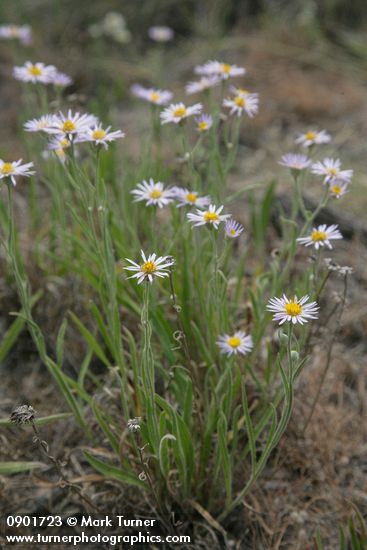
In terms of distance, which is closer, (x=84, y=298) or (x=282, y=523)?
(x=282, y=523)

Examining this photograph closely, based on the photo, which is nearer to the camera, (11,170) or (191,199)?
(11,170)

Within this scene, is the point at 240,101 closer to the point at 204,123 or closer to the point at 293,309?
the point at 204,123

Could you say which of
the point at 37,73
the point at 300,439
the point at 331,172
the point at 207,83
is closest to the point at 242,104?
the point at 207,83

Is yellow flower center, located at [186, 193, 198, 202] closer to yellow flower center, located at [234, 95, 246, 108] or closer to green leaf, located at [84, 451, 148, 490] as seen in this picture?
yellow flower center, located at [234, 95, 246, 108]

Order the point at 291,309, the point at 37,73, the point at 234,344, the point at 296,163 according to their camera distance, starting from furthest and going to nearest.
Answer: the point at 37,73, the point at 296,163, the point at 234,344, the point at 291,309

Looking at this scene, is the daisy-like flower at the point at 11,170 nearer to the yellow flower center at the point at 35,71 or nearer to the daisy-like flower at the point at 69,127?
the daisy-like flower at the point at 69,127

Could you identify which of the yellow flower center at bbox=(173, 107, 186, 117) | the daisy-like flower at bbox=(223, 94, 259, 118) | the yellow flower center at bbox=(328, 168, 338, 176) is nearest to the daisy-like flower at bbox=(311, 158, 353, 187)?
the yellow flower center at bbox=(328, 168, 338, 176)

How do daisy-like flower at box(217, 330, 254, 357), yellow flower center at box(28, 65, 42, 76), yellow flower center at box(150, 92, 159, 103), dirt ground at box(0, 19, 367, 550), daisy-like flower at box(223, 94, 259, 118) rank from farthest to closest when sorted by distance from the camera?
yellow flower center at box(150, 92, 159, 103)
yellow flower center at box(28, 65, 42, 76)
daisy-like flower at box(223, 94, 259, 118)
dirt ground at box(0, 19, 367, 550)
daisy-like flower at box(217, 330, 254, 357)

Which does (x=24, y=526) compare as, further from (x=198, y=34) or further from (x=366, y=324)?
(x=198, y=34)

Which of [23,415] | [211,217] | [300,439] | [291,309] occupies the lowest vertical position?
[300,439]

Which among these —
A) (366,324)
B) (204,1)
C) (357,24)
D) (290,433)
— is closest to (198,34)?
(204,1)

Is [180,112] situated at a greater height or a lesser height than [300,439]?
greater
